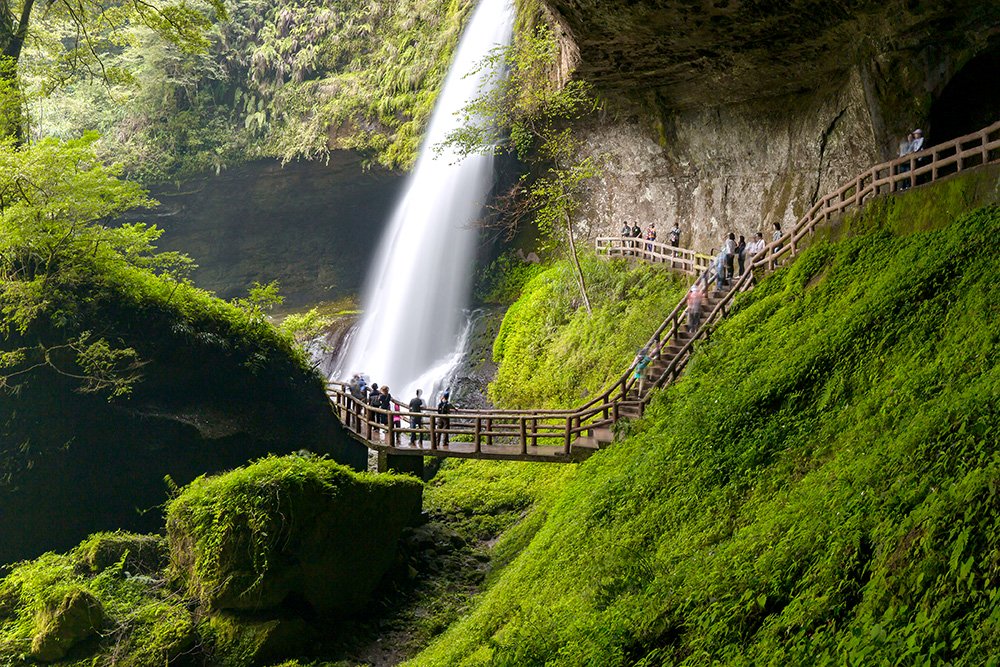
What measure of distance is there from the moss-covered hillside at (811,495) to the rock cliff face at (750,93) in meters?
4.31

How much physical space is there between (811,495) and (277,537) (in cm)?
785

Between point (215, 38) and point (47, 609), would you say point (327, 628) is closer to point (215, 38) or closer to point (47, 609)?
point (47, 609)

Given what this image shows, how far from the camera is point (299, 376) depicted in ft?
55.9

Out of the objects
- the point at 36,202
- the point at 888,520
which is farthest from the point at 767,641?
the point at 36,202

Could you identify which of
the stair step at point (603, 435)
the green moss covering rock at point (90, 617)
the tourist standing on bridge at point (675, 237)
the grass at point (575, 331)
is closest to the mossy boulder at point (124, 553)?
the green moss covering rock at point (90, 617)

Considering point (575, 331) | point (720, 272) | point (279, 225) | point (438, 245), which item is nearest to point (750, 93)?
point (720, 272)

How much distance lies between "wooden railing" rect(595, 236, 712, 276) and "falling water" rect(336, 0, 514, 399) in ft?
19.7

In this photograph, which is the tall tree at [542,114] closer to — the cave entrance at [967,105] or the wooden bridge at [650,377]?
the wooden bridge at [650,377]

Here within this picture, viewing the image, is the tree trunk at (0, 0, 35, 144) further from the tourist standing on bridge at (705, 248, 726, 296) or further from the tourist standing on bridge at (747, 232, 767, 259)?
the tourist standing on bridge at (747, 232, 767, 259)

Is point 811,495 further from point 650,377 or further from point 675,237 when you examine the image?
point 675,237

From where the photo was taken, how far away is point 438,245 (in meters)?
29.0

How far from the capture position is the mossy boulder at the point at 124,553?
12.2 m

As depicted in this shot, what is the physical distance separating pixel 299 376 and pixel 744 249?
34.6ft

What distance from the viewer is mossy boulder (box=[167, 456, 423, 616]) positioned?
36.9ft
